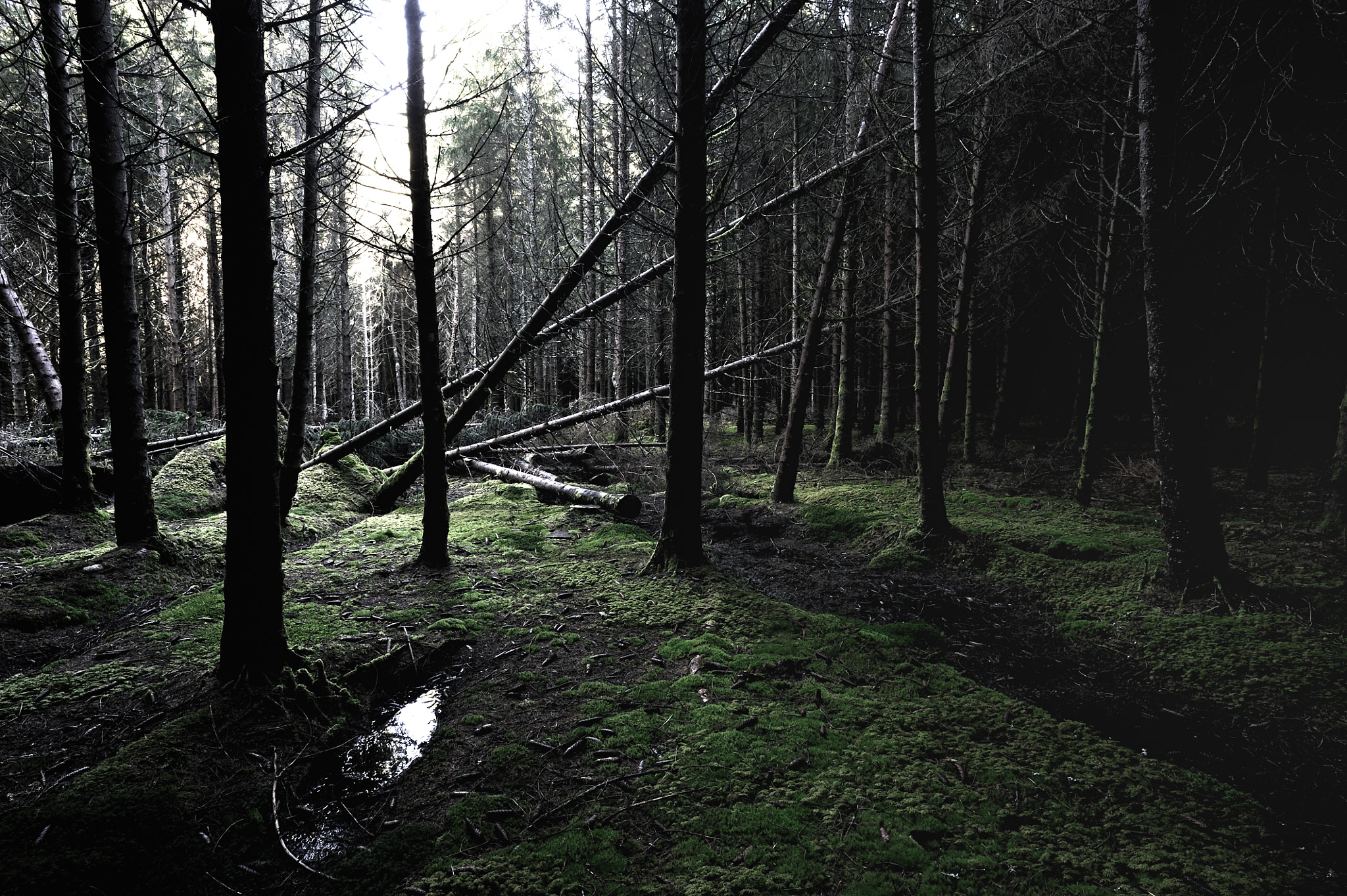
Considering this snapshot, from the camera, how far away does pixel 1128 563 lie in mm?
6105

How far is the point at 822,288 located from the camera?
31.8 feet

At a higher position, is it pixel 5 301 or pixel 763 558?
pixel 5 301

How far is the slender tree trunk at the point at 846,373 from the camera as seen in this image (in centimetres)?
1184

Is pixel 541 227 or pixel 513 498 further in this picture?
pixel 541 227

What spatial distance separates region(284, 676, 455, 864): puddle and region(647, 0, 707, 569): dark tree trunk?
2666 mm

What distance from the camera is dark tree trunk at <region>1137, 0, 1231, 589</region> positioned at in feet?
17.7

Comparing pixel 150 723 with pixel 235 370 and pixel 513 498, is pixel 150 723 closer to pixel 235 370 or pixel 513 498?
pixel 235 370

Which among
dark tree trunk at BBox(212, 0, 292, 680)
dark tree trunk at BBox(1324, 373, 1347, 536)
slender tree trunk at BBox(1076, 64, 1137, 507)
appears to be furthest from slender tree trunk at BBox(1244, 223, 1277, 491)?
dark tree trunk at BBox(212, 0, 292, 680)

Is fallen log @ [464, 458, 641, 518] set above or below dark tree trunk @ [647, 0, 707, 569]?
below

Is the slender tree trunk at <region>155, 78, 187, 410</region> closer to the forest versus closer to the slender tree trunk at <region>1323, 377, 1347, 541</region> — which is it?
the forest

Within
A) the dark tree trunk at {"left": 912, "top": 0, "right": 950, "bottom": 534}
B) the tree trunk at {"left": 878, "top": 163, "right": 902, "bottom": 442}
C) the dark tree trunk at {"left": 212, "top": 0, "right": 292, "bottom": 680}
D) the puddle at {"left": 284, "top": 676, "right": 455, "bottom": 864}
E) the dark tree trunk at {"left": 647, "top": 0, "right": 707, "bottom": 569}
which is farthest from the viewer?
the tree trunk at {"left": 878, "top": 163, "right": 902, "bottom": 442}

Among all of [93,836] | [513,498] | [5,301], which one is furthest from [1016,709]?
[5,301]

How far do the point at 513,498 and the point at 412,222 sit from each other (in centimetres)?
556

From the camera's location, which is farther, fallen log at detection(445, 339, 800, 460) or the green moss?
the green moss
